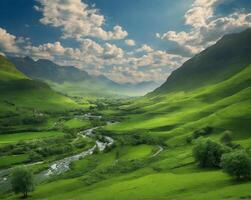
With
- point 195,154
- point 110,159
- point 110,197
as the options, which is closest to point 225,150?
point 195,154

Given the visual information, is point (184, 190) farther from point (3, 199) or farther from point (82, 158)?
point (82, 158)

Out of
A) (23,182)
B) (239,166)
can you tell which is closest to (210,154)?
(239,166)

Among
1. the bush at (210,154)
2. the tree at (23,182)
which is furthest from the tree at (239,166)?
the tree at (23,182)

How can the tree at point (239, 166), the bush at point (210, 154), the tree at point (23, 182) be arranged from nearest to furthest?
the tree at point (239, 166), the tree at point (23, 182), the bush at point (210, 154)

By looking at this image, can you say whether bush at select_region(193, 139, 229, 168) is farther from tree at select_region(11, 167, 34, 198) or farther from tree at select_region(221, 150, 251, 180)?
tree at select_region(11, 167, 34, 198)

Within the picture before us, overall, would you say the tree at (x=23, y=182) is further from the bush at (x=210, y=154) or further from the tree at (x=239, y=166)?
the tree at (x=239, y=166)

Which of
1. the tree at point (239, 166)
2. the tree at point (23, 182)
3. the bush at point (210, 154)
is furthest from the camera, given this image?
the bush at point (210, 154)

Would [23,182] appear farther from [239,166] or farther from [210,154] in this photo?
[239,166]
